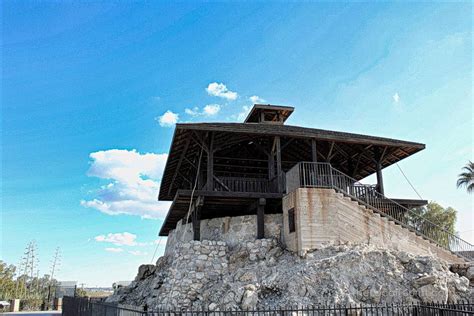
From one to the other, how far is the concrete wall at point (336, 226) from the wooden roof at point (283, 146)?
10.9 ft

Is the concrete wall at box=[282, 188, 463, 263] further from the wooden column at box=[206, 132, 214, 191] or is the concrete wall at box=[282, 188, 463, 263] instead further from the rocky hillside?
the wooden column at box=[206, 132, 214, 191]

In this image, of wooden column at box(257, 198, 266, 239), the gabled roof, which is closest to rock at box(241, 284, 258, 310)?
wooden column at box(257, 198, 266, 239)

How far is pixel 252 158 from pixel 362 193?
7.10 metres

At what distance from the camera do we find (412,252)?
17.3m

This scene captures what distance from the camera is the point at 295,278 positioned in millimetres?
13883

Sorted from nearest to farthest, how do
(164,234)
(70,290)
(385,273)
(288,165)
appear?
(385,273)
(288,165)
(164,234)
(70,290)

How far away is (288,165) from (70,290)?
3033 centimetres

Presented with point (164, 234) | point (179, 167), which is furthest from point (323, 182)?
point (164, 234)

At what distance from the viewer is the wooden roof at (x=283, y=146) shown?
18.0 metres

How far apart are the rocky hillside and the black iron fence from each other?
1.73 feet

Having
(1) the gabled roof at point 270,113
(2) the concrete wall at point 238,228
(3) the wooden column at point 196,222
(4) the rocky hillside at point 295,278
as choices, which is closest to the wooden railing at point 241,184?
(3) the wooden column at point 196,222

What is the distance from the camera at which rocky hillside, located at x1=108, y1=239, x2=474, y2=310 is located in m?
13.4

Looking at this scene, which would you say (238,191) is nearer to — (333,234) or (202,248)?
(202,248)

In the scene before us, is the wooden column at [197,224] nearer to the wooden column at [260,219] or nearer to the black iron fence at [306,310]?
the wooden column at [260,219]
